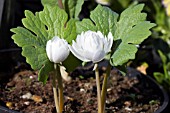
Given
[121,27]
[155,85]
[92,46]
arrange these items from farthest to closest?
[155,85], [121,27], [92,46]

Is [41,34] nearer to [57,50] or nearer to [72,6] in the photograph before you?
[57,50]

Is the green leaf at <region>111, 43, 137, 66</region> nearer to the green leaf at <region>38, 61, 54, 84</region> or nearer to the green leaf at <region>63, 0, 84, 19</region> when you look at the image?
the green leaf at <region>38, 61, 54, 84</region>

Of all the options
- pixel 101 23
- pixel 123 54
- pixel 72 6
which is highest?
pixel 72 6

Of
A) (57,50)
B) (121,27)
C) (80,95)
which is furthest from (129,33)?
(80,95)

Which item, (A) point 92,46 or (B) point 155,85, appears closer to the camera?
(A) point 92,46

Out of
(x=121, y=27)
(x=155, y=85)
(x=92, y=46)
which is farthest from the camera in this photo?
(x=155, y=85)

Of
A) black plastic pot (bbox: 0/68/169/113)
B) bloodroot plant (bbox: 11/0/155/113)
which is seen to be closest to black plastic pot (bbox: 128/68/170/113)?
black plastic pot (bbox: 0/68/169/113)

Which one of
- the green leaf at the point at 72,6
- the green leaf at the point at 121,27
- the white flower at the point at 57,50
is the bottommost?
the white flower at the point at 57,50

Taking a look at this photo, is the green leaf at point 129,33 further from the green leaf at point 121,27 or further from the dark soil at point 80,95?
the dark soil at point 80,95

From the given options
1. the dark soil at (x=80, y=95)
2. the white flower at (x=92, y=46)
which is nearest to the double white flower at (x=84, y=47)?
the white flower at (x=92, y=46)
